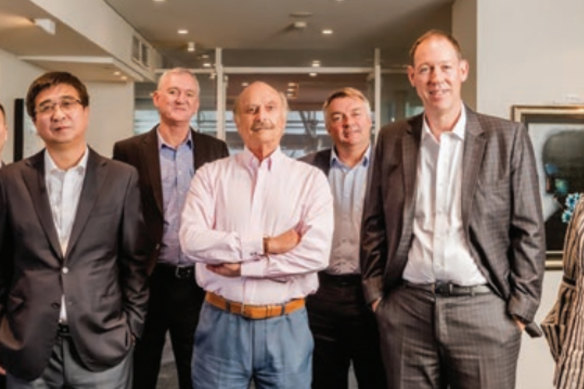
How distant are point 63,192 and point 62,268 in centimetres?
26

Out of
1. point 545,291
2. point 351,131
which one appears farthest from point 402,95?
point 351,131

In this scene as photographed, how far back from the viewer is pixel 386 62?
7820 millimetres

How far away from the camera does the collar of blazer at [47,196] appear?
201cm

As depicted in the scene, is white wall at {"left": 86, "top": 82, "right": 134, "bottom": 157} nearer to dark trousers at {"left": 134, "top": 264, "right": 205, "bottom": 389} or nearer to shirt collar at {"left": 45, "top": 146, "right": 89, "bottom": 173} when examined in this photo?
dark trousers at {"left": 134, "top": 264, "right": 205, "bottom": 389}

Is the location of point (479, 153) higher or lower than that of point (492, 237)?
higher

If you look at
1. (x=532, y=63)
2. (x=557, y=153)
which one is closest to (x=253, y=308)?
(x=557, y=153)

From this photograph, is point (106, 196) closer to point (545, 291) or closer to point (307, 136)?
point (545, 291)

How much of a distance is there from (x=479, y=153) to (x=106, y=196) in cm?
130

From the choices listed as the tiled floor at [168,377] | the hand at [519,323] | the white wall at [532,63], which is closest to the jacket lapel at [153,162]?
the hand at [519,323]

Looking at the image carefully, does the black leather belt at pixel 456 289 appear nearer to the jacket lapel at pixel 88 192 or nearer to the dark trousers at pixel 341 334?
the dark trousers at pixel 341 334

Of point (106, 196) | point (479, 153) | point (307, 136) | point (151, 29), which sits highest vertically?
point (151, 29)

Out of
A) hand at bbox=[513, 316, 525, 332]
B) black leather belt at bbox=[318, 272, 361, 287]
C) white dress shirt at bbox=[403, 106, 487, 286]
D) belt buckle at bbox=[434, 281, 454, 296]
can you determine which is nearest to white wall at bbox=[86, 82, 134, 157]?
black leather belt at bbox=[318, 272, 361, 287]

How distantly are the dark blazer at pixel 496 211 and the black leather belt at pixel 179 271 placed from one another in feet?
3.03

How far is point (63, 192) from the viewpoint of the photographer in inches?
82.2
